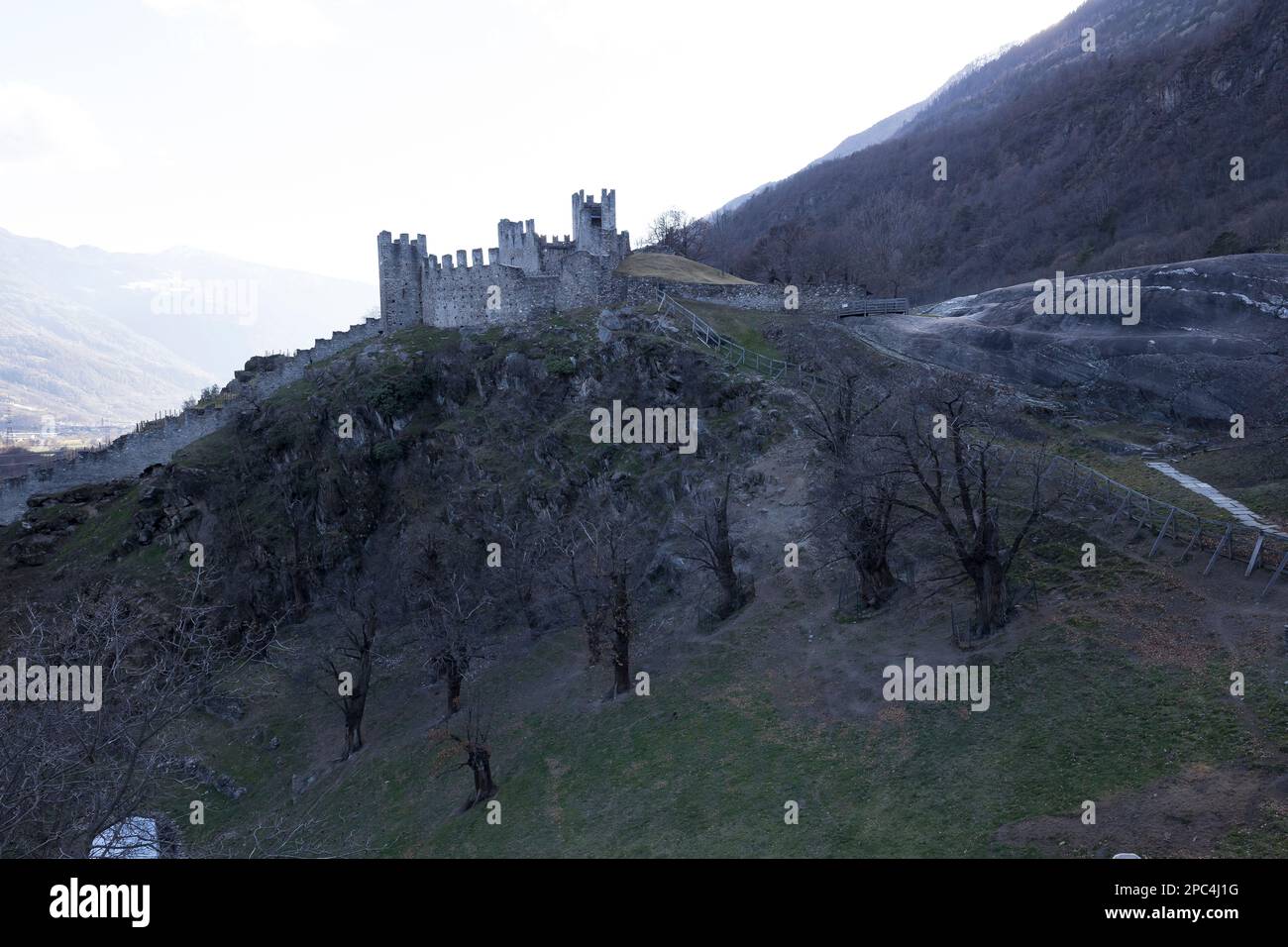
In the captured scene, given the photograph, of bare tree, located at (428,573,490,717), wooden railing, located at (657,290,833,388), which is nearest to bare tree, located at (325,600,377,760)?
bare tree, located at (428,573,490,717)

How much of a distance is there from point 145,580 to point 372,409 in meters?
15.2

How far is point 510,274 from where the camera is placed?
54062 mm

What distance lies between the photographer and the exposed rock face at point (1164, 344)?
35.0 m

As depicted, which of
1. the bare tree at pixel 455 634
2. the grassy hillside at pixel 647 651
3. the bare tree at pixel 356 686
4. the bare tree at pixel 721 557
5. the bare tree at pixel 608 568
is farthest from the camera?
the bare tree at pixel 356 686

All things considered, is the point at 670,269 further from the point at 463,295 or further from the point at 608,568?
the point at 608,568

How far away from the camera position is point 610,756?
26422 millimetres

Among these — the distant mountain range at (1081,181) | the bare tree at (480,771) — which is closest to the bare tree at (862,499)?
the bare tree at (480,771)

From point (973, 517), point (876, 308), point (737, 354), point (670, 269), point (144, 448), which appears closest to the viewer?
point (973, 517)

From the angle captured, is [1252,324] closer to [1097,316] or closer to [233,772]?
[1097,316]

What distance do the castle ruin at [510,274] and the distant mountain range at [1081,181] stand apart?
1470 centimetres

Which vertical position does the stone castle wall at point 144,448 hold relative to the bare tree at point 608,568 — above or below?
above

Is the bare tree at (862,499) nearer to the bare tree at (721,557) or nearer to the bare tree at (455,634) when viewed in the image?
the bare tree at (721,557)

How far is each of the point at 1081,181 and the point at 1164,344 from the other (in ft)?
256

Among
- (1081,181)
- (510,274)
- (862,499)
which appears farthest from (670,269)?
(1081,181)
